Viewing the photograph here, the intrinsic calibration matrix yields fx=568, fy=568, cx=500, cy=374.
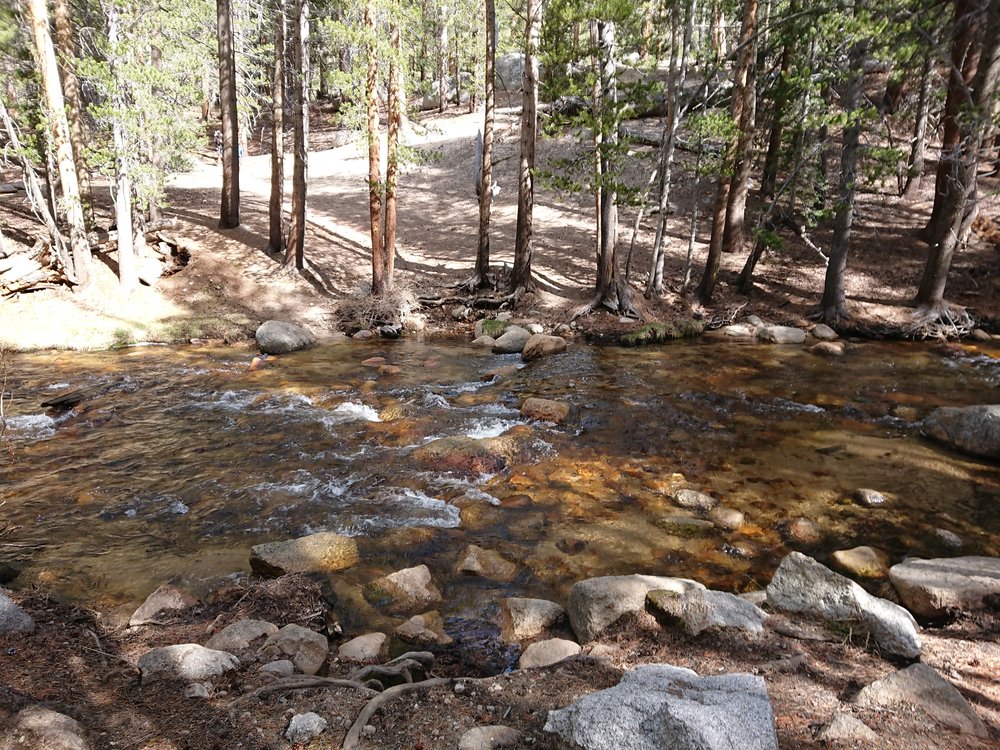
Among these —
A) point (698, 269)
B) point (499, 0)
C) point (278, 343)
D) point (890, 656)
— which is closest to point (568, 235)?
point (698, 269)

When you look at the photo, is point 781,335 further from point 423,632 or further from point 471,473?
point 423,632

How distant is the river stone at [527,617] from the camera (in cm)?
464

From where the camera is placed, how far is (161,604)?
473 cm

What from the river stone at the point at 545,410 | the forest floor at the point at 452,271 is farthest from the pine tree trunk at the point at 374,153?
the river stone at the point at 545,410

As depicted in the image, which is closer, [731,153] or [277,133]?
[731,153]

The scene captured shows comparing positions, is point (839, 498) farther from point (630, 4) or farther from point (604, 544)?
point (630, 4)

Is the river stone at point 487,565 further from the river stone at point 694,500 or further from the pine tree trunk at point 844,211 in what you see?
the pine tree trunk at point 844,211

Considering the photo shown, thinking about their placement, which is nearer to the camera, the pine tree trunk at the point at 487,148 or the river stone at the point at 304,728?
the river stone at the point at 304,728

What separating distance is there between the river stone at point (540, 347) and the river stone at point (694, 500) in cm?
634

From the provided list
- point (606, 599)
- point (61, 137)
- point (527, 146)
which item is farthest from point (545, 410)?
point (61, 137)

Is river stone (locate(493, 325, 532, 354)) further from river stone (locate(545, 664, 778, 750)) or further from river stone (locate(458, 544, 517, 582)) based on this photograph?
river stone (locate(545, 664, 778, 750))

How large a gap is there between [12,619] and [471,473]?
4750 mm

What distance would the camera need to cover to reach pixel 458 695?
11.7 ft

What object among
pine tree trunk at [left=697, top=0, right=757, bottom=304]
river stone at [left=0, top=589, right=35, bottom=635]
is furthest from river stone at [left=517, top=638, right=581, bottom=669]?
pine tree trunk at [left=697, top=0, right=757, bottom=304]
